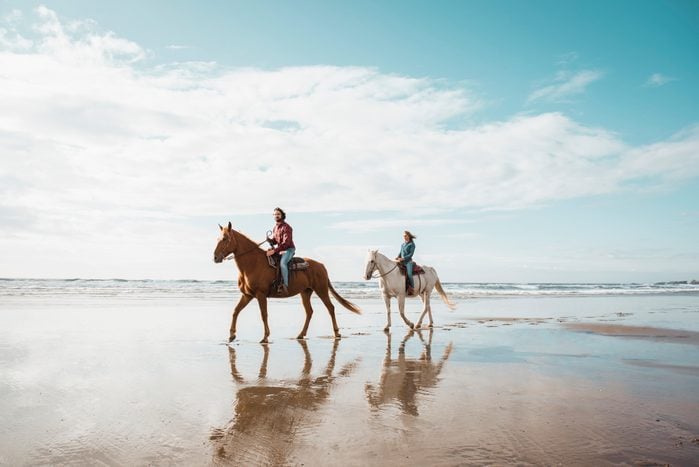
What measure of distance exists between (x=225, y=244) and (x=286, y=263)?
1449mm

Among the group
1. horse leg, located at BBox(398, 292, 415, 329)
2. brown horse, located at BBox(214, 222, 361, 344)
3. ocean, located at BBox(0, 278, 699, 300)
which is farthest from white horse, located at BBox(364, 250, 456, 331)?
ocean, located at BBox(0, 278, 699, 300)

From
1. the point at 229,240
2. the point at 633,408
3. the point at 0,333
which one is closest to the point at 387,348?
the point at 229,240

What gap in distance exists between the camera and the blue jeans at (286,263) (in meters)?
9.81

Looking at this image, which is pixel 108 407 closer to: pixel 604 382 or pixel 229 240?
pixel 229 240

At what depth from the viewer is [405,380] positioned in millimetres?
5934

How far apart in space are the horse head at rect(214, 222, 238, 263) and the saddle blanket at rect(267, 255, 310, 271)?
34.2 inches

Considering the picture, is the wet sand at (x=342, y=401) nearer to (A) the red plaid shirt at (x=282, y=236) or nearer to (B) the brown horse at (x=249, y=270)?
(B) the brown horse at (x=249, y=270)

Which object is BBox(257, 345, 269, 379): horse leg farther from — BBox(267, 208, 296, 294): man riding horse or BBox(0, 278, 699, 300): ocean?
BBox(0, 278, 699, 300): ocean

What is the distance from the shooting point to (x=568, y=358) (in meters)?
7.72

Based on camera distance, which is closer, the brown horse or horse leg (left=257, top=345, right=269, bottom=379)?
horse leg (left=257, top=345, right=269, bottom=379)

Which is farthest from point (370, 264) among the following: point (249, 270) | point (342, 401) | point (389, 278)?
point (342, 401)

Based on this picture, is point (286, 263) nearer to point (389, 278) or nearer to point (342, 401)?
point (389, 278)

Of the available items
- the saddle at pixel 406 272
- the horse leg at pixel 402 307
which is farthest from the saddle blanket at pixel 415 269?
the horse leg at pixel 402 307

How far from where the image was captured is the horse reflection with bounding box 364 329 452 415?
491cm
